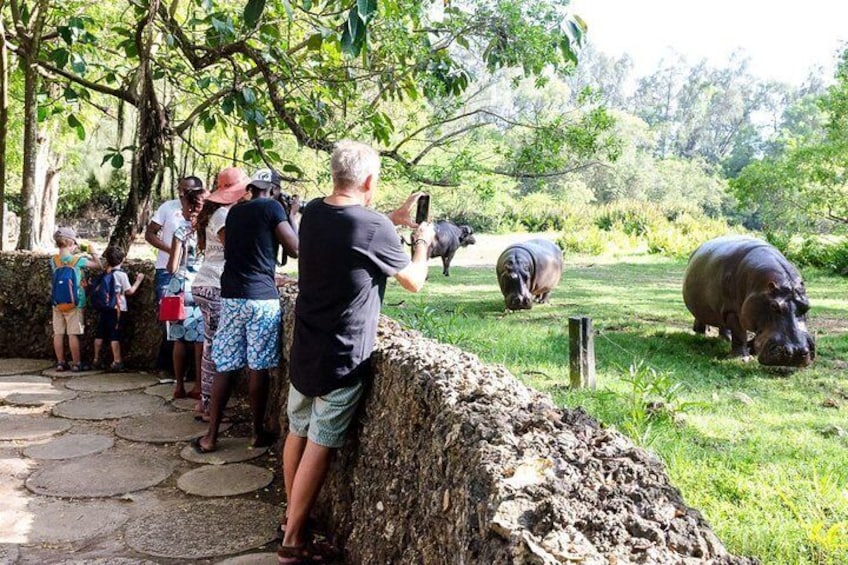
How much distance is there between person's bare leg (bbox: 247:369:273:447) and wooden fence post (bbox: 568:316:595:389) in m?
2.37

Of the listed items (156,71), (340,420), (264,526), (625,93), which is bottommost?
(264,526)

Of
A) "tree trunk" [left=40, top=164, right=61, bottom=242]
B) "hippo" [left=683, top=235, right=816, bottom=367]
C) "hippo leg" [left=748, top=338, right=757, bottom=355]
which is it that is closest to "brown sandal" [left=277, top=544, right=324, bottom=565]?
"hippo" [left=683, top=235, right=816, bottom=367]

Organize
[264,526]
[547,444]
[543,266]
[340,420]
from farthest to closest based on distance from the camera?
1. [543,266]
2. [264,526]
3. [340,420]
4. [547,444]

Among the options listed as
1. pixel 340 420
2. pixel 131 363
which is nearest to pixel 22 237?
pixel 131 363

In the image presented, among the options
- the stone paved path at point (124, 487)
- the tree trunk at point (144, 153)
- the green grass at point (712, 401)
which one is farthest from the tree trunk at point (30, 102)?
the green grass at point (712, 401)

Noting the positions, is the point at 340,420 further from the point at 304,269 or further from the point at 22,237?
the point at 22,237

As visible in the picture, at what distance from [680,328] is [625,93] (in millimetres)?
83549

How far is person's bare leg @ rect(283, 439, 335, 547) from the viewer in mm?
3041

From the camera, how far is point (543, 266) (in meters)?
10.8

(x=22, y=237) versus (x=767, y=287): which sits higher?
(x=22, y=237)

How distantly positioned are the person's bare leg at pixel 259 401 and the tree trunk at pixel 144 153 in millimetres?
2680

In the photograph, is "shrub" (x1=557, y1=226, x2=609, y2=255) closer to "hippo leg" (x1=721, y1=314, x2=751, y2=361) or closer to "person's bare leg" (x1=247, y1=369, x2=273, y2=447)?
"hippo leg" (x1=721, y1=314, x2=751, y2=361)

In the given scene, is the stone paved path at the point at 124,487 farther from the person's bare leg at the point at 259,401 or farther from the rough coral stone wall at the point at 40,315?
the rough coral stone wall at the point at 40,315

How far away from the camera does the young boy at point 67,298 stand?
6.45 meters
